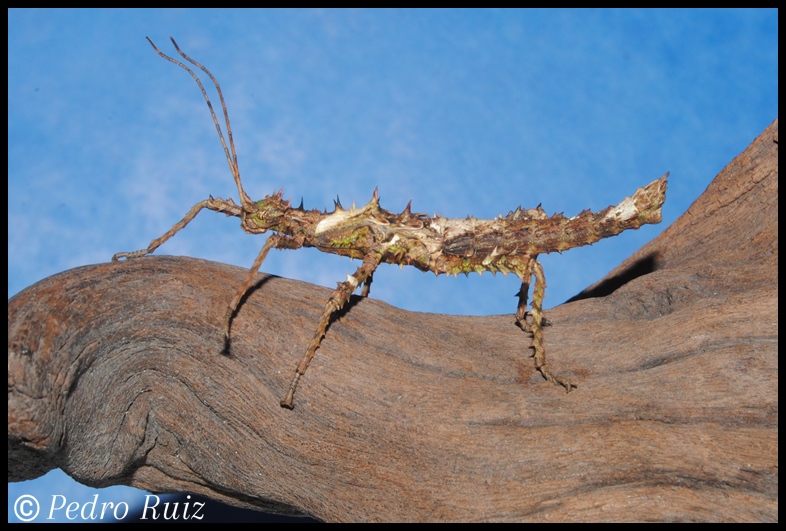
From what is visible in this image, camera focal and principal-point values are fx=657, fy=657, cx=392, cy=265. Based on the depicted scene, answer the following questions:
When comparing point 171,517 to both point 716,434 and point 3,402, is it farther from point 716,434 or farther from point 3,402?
point 716,434

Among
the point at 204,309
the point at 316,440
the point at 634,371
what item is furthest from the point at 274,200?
the point at 634,371

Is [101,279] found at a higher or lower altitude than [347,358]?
higher

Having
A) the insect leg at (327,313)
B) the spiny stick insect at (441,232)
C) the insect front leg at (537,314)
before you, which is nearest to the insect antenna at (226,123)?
the spiny stick insect at (441,232)

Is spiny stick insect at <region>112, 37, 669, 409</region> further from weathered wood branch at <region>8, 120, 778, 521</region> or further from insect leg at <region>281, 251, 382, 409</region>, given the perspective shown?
weathered wood branch at <region>8, 120, 778, 521</region>

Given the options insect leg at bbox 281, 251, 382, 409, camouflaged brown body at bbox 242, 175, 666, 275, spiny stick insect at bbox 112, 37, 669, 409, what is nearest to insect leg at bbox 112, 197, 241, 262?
spiny stick insect at bbox 112, 37, 669, 409

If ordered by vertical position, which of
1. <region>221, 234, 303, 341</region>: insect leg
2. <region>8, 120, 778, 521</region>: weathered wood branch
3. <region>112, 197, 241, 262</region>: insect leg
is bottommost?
<region>8, 120, 778, 521</region>: weathered wood branch

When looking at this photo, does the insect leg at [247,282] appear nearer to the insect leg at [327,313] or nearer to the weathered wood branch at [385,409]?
the weathered wood branch at [385,409]
